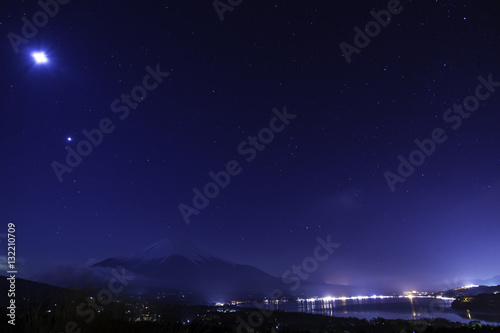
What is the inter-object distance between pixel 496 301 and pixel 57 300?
429 ft

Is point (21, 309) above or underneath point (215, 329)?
above

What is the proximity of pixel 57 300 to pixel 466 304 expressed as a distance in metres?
139

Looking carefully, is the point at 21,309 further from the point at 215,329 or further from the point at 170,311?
the point at 215,329

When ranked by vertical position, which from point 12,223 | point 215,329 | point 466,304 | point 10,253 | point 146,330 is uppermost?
point 12,223

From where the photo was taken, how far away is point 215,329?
9844 mm

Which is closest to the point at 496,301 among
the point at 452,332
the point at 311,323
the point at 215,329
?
the point at 311,323

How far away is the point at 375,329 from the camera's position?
38.6 meters

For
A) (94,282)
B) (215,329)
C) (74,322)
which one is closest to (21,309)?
(94,282)

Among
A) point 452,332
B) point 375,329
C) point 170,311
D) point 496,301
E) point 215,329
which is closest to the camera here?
point 170,311

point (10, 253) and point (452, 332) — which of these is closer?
point (10, 253)

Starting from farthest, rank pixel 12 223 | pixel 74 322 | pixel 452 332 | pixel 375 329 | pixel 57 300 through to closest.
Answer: pixel 375 329, pixel 452 332, pixel 12 223, pixel 57 300, pixel 74 322

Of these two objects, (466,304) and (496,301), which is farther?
(466,304)

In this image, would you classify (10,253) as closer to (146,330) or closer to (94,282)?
(94,282)

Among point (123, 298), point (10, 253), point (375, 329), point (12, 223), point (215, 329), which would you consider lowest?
point (375, 329)
